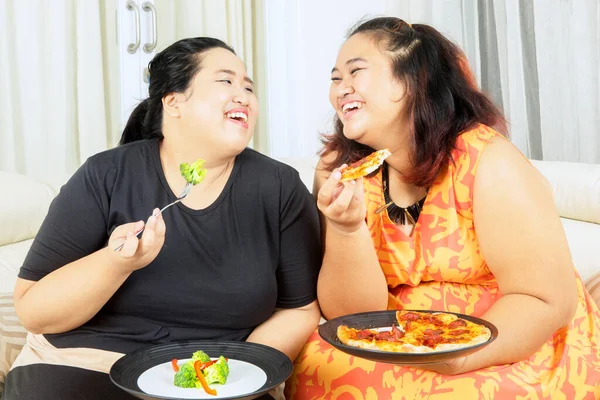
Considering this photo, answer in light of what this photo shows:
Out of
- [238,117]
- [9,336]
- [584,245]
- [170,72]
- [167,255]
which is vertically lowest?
[9,336]

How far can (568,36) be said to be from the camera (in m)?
3.21

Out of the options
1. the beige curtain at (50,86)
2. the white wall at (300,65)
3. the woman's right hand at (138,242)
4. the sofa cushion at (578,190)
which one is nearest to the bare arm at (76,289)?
the woman's right hand at (138,242)

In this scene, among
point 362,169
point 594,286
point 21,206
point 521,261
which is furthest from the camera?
point 21,206

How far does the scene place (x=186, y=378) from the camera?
1.44 m

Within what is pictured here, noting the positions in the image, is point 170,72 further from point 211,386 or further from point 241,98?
point 211,386

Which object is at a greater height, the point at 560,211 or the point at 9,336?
the point at 560,211

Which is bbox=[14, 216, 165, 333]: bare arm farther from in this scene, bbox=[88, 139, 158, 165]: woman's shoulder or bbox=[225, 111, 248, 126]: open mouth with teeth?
bbox=[225, 111, 248, 126]: open mouth with teeth

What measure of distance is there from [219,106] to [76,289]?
525 millimetres

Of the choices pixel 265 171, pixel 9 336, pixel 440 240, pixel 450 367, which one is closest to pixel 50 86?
pixel 9 336

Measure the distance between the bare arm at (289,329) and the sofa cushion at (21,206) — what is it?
948 mm

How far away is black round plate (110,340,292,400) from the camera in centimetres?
143

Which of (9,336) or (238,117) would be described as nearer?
(238,117)

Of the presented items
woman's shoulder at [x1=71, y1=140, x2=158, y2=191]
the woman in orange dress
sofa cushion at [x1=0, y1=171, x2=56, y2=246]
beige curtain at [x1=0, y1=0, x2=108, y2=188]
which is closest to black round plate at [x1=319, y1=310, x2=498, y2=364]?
the woman in orange dress

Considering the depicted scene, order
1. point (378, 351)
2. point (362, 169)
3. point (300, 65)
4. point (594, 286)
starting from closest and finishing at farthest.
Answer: point (378, 351) → point (362, 169) → point (594, 286) → point (300, 65)
